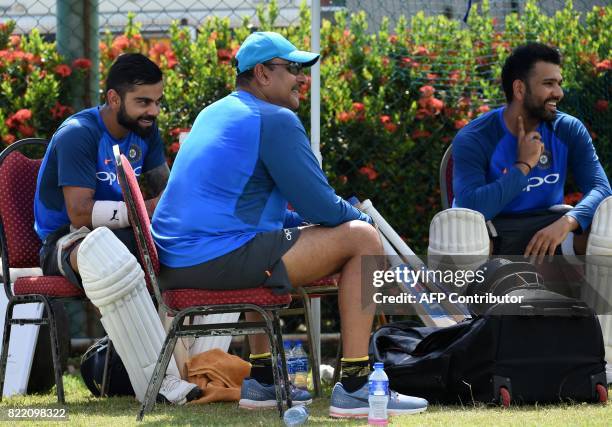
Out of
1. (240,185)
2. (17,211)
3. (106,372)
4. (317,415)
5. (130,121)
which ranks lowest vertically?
(106,372)

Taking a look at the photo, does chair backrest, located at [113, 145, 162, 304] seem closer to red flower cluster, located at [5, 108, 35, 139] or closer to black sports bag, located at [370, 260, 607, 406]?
black sports bag, located at [370, 260, 607, 406]

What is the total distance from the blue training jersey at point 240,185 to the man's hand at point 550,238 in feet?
3.99

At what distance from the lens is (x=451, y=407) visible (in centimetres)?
425

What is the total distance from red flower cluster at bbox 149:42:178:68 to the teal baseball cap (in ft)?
7.70

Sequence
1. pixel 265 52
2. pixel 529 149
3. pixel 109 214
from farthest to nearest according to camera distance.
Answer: pixel 529 149, pixel 109 214, pixel 265 52

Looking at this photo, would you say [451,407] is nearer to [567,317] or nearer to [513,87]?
[567,317]

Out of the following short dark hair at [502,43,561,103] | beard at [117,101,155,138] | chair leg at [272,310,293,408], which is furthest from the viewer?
short dark hair at [502,43,561,103]

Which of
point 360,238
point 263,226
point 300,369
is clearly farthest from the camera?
point 300,369

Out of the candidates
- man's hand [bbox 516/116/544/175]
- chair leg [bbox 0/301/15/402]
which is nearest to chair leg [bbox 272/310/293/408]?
chair leg [bbox 0/301/15/402]

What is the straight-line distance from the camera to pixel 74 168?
471 cm

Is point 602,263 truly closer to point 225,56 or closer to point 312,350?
point 312,350

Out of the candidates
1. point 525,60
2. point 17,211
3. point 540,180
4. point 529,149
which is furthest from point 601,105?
point 17,211

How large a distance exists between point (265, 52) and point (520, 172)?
1428 mm

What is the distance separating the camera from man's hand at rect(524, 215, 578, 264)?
5.00 m
